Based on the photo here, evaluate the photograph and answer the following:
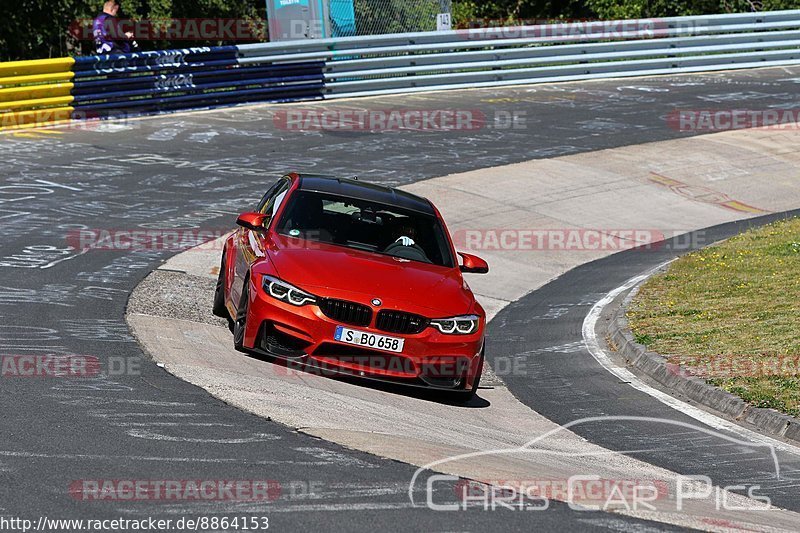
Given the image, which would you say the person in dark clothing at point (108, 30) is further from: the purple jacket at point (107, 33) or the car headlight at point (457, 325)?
the car headlight at point (457, 325)

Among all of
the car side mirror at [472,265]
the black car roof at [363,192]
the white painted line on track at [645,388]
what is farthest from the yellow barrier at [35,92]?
the car side mirror at [472,265]

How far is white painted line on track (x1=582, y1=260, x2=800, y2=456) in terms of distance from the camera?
30.0 feet

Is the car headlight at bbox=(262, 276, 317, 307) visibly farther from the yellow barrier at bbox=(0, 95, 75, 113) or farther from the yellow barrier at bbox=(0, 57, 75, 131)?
the yellow barrier at bbox=(0, 95, 75, 113)

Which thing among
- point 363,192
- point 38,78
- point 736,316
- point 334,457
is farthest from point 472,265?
point 38,78

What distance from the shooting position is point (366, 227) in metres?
10.7

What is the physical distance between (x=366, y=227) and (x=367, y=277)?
112cm

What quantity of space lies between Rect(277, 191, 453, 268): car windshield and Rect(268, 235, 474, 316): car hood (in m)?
0.19

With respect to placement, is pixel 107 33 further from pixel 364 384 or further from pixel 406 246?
pixel 364 384

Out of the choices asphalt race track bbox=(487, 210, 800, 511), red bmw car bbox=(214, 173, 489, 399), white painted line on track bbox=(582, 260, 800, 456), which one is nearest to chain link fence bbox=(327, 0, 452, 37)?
asphalt race track bbox=(487, 210, 800, 511)

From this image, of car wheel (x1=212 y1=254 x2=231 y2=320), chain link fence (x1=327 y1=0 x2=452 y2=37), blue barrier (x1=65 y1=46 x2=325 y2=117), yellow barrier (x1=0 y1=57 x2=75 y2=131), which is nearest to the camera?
car wheel (x1=212 y1=254 x2=231 y2=320)

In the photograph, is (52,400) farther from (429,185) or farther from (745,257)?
(429,185)

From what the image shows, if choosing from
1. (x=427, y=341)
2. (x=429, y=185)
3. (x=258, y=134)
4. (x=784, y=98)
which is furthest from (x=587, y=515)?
(x=784, y=98)

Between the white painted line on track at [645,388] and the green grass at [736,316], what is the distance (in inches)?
13.5

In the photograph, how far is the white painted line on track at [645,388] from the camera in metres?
9.13
